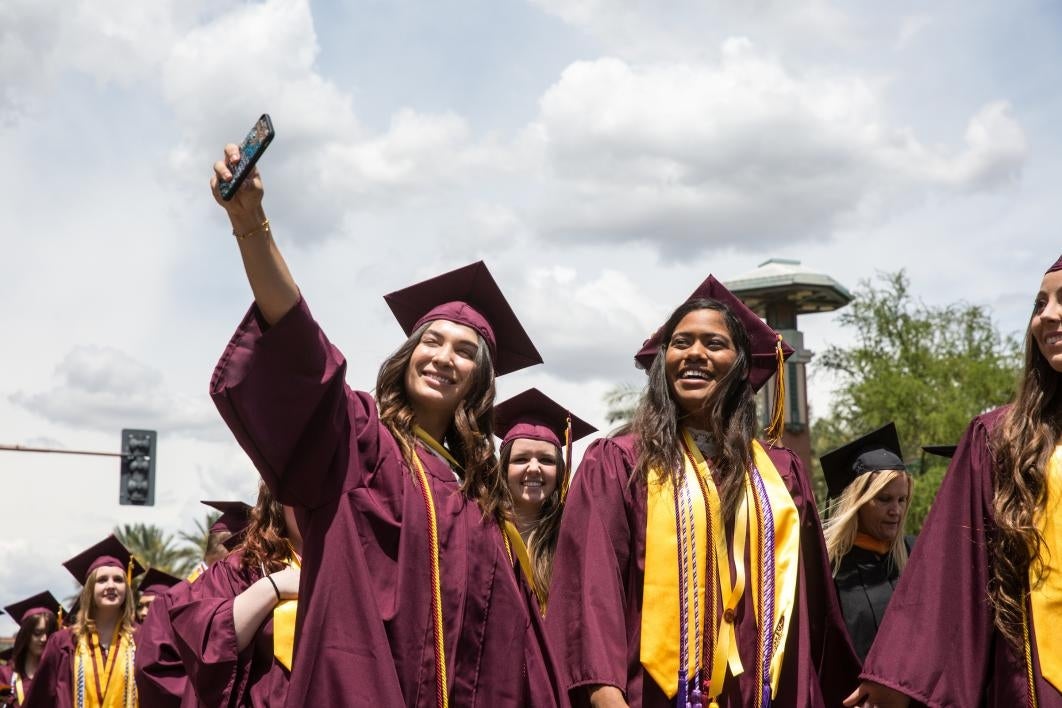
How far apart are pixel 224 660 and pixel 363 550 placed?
1.33 metres

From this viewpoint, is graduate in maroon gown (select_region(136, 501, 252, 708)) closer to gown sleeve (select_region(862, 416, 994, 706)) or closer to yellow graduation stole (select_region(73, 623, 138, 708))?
gown sleeve (select_region(862, 416, 994, 706))

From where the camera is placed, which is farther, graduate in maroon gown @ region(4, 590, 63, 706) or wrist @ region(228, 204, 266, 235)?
graduate in maroon gown @ region(4, 590, 63, 706)

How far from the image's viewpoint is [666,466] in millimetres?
4199

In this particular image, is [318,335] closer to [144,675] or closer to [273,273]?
[273,273]

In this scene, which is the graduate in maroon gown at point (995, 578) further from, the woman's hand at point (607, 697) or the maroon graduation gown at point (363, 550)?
the maroon graduation gown at point (363, 550)

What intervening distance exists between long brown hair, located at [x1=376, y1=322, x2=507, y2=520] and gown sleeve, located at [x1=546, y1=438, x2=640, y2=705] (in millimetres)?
365

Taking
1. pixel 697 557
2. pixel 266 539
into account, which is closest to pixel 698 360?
pixel 697 557

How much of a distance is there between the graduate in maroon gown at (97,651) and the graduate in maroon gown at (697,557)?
17.5 feet

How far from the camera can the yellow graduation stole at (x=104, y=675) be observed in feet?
27.9

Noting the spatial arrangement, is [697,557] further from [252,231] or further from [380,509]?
[252,231]

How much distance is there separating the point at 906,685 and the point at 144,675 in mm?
3082

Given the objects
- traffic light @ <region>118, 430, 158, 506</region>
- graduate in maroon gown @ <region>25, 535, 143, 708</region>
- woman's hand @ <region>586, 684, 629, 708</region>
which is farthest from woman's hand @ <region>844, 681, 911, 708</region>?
traffic light @ <region>118, 430, 158, 506</region>

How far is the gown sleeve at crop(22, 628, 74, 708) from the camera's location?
28.9 feet

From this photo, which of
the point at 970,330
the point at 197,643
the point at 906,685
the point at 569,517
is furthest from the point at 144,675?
the point at 970,330
